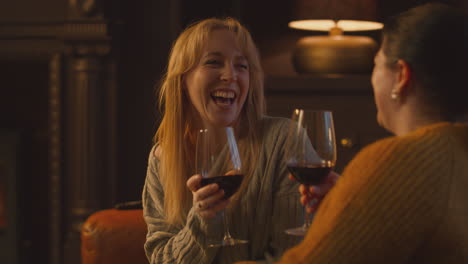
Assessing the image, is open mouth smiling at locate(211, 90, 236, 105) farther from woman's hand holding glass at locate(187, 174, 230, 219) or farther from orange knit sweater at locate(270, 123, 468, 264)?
orange knit sweater at locate(270, 123, 468, 264)

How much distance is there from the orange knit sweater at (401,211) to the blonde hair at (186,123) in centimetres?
66

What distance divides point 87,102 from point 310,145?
1.72 m

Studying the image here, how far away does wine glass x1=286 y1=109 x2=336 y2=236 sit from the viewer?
1141 millimetres

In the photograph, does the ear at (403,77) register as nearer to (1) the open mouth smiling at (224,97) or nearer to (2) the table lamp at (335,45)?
(1) the open mouth smiling at (224,97)

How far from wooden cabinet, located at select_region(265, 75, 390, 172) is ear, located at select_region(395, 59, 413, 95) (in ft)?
5.49

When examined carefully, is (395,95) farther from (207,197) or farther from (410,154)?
(207,197)

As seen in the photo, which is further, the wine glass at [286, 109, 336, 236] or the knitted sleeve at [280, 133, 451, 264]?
the wine glass at [286, 109, 336, 236]

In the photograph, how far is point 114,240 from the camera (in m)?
1.62

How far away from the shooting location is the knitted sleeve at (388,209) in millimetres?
874

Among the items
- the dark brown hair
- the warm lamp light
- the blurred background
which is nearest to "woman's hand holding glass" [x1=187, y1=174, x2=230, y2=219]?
the dark brown hair

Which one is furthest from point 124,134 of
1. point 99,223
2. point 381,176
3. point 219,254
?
point 381,176

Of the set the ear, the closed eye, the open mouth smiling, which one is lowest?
the open mouth smiling

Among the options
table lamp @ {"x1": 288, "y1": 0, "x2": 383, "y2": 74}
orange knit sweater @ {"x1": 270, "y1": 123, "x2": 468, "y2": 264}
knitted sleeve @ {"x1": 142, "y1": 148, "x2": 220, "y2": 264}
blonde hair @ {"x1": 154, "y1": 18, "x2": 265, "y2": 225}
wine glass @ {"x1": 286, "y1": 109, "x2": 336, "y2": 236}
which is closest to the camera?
orange knit sweater @ {"x1": 270, "y1": 123, "x2": 468, "y2": 264}

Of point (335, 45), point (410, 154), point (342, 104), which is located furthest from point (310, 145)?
point (335, 45)
